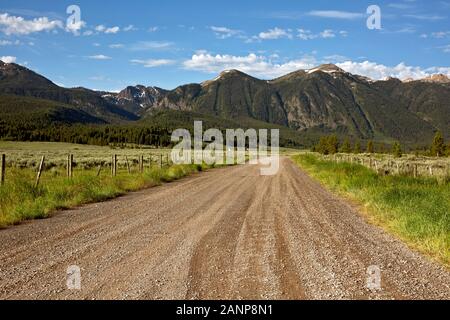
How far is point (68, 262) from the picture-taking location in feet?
23.1

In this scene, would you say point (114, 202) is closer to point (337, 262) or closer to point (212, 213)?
point (212, 213)

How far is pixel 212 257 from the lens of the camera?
7418 mm

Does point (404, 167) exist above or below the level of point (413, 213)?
below

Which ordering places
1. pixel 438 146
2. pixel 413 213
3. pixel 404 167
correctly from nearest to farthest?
1. pixel 413 213
2. pixel 404 167
3. pixel 438 146

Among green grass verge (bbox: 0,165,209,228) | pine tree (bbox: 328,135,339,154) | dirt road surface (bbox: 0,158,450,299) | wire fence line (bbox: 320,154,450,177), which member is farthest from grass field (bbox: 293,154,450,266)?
pine tree (bbox: 328,135,339,154)

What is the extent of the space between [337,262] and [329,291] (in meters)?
1.54

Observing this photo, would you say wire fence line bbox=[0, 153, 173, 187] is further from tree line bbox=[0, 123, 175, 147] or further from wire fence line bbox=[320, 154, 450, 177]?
tree line bbox=[0, 123, 175, 147]

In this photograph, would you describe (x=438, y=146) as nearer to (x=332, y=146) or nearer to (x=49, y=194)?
(x=332, y=146)

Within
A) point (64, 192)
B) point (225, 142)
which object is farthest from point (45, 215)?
point (225, 142)

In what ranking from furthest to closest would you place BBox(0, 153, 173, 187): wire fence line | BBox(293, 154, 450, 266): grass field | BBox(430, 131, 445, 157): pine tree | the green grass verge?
1. BBox(430, 131, 445, 157): pine tree
2. BBox(0, 153, 173, 187): wire fence line
3. the green grass verge
4. BBox(293, 154, 450, 266): grass field

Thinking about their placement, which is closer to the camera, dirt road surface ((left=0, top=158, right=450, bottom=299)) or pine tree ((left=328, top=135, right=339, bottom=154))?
dirt road surface ((left=0, top=158, right=450, bottom=299))

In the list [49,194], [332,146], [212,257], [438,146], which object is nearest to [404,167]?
[49,194]

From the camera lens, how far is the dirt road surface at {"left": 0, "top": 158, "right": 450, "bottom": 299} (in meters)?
5.68

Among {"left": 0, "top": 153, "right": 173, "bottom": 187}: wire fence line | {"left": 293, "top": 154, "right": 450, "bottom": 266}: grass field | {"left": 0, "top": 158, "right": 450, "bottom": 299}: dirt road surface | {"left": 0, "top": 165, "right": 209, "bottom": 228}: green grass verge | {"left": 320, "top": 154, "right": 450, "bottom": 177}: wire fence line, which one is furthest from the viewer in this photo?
{"left": 320, "top": 154, "right": 450, "bottom": 177}: wire fence line
